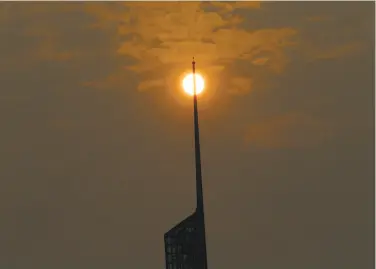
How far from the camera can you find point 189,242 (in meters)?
91.0

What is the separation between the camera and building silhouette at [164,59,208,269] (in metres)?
90.5

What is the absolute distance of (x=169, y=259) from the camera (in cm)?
9175

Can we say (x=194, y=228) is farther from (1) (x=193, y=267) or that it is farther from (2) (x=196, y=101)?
(2) (x=196, y=101)

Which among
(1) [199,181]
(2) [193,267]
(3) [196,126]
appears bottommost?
(2) [193,267]

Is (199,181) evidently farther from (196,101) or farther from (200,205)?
(196,101)

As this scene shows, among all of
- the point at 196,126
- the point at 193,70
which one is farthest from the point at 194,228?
the point at 193,70

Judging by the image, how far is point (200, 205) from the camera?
89875mm

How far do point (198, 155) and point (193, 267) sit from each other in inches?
379

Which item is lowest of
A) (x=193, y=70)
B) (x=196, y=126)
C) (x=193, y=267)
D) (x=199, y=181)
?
(x=193, y=267)

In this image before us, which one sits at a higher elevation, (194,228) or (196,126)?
(196,126)

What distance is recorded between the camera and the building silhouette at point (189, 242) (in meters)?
90.5

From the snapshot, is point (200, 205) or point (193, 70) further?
point (193, 70)

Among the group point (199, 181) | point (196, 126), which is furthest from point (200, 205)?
point (196, 126)

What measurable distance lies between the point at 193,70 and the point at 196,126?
628 cm
